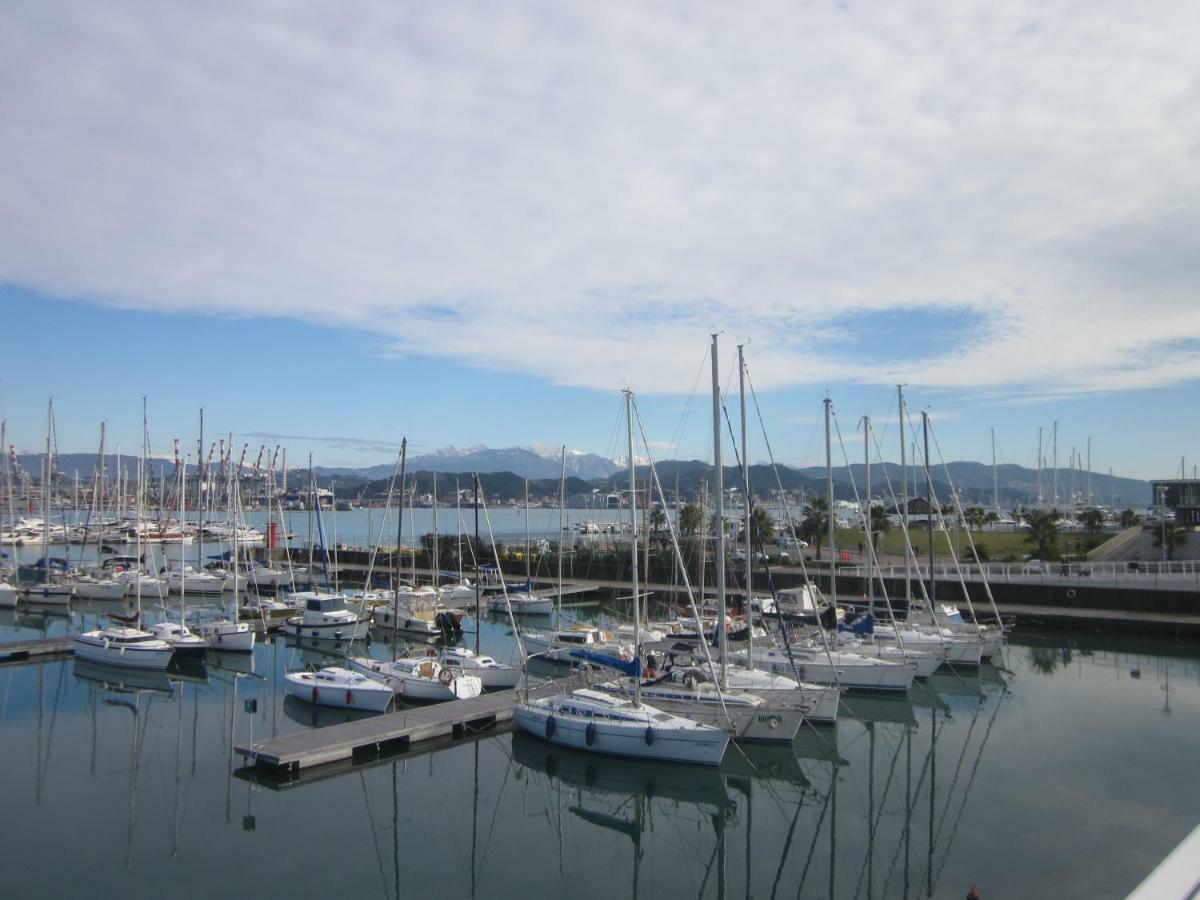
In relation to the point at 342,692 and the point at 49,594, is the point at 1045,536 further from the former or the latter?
the point at 49,594

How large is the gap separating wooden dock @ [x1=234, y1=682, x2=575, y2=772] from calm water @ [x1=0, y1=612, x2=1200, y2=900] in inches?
25.4

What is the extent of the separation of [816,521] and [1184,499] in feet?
110

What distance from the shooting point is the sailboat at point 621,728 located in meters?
23.0

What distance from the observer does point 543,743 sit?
25.4 metres

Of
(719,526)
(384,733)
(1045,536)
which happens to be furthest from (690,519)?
(384,733)

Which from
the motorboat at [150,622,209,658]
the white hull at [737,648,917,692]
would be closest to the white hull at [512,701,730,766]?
the white hull at [737,648,917,692]

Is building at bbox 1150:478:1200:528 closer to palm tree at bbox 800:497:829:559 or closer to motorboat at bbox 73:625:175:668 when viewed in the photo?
palm tree at bbox 800:497:829:559

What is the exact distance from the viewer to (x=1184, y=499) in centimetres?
7494

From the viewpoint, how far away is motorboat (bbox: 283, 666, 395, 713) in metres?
28.2

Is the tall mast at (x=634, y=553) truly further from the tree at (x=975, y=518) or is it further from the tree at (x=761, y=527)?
the tree at (x=975, y=518)

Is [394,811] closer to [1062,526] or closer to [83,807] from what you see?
[83,807]

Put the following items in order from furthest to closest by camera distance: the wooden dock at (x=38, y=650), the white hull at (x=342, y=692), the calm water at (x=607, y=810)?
the wooden dock at (x=38, y=650)
the white hull at (x=342, y=692)
the calm water at (x=607, y=810)

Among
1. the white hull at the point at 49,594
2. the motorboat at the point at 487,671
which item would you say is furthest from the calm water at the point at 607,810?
the white hull at the point at 49,594

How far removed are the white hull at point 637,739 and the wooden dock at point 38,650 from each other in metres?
24.3
